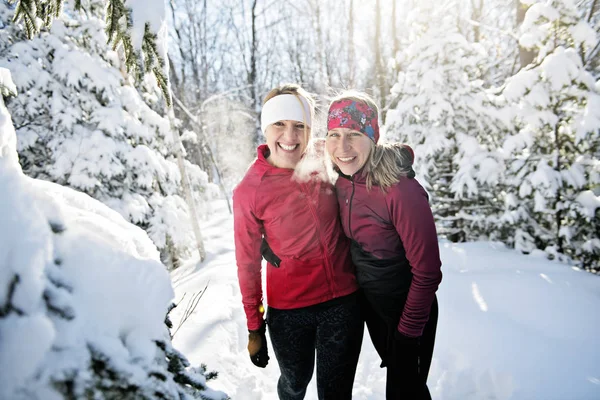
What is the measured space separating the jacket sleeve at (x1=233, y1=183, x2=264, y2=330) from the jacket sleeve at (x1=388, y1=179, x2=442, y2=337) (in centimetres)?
91

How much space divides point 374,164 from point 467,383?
2397 millimetres

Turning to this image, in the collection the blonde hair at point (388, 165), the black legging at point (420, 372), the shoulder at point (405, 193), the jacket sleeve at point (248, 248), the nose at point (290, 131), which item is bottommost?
the black legging at point (420, 372)

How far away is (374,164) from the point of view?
1767 mm

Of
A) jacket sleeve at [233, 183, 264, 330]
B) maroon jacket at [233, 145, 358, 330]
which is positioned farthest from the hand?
jacket sleeve at [233, 183, 264, 330]

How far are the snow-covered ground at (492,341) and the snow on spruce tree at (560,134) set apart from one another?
1342mm

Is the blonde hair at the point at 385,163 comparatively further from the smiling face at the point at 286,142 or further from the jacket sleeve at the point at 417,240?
the smiling face at the point at 286,142

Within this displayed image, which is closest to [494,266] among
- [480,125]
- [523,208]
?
[523,208]

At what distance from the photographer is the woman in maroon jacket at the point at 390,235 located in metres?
1.64

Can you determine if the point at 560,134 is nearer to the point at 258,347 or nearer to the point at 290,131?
the point at 290,131

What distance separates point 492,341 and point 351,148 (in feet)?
8.86

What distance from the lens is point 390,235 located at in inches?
69.9

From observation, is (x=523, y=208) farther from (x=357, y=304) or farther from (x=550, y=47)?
(x=357, y=304)

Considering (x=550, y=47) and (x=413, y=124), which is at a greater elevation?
(x=550, y=47)

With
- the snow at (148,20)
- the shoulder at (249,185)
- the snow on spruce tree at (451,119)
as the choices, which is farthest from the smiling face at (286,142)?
the snow on spruce tree at (451,119)
